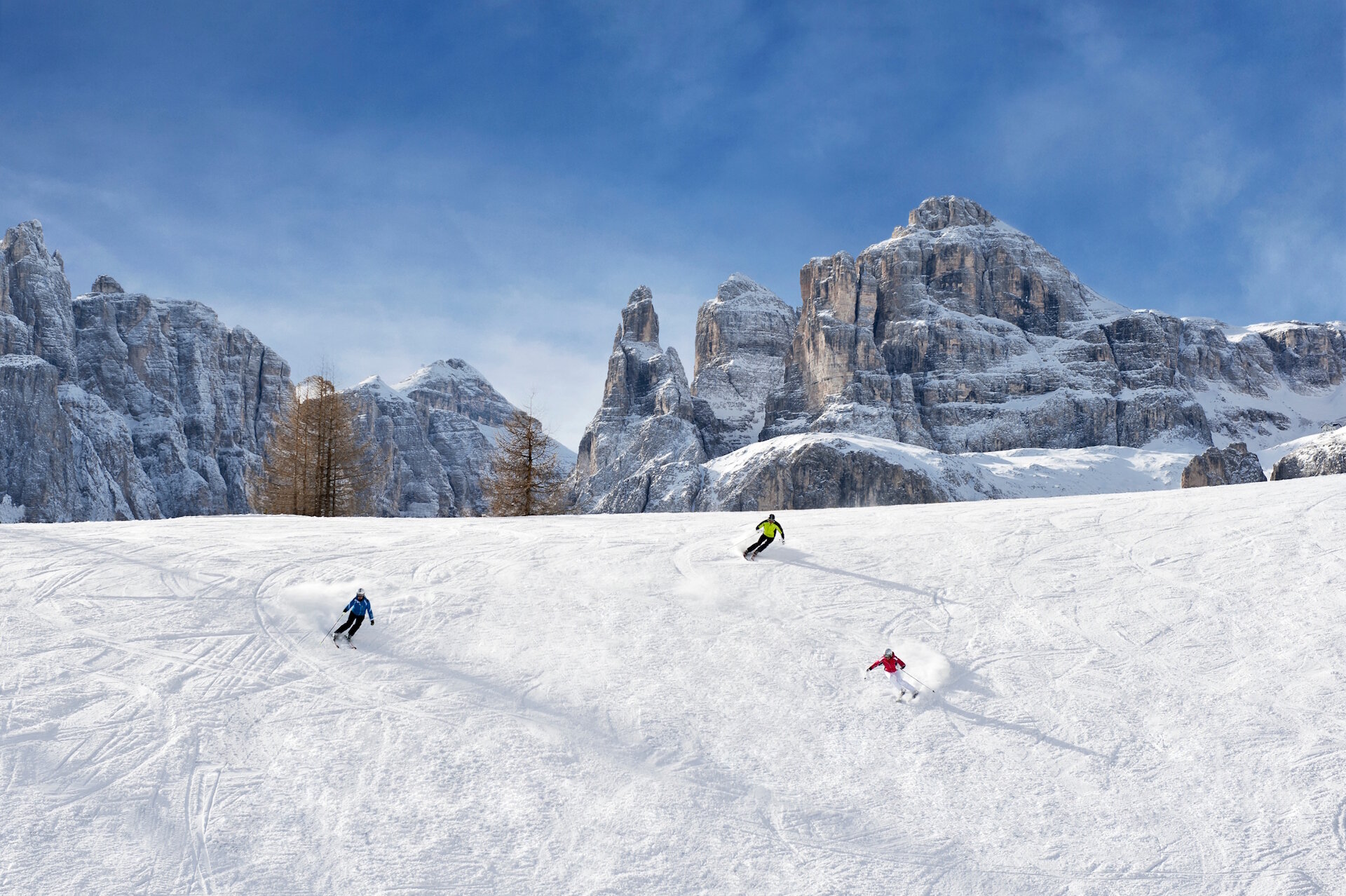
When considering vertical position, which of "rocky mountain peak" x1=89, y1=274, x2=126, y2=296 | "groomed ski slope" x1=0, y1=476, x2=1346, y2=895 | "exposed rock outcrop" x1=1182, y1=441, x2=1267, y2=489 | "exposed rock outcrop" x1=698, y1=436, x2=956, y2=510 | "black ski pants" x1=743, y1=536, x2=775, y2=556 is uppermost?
"rocky mountain peak" x1=89, y1=274, x2=126, y2=296

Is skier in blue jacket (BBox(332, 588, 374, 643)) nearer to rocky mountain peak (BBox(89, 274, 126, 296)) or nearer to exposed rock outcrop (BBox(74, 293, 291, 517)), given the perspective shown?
exposed rock outcrop (BBox(74, 293, 291, 517))

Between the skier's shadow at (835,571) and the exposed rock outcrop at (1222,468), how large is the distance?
122m

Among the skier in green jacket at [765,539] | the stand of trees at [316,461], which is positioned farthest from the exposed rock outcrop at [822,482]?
the skier in green jacket at [765,539]

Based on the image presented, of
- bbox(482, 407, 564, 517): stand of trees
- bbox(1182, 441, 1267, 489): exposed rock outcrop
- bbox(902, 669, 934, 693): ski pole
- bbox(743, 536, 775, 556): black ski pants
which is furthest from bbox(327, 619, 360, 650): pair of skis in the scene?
bbox(1182, 441, 1267, 489): exposed rock outcrop

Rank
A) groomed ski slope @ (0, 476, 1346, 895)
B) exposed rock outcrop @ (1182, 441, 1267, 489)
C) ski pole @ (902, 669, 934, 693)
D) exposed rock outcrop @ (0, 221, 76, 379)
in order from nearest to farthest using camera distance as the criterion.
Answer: groomed ski slope @ (0, 476, 1346, 895), ski pole @ (902, 669, 934, 693), exposed rock outcrop @ (1182, 441, 1267, 489), exposed rock outcrop @ (0, 221, 76, 379)

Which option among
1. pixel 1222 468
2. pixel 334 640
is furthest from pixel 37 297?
pixel 1222 468

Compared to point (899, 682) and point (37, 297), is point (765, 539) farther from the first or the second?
point (37, 297)

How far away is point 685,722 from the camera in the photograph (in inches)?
417

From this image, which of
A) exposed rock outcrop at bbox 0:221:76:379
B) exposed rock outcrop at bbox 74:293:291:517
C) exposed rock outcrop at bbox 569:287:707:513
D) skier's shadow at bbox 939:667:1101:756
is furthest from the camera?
exposed rock outcrop at bbox 74:293:291:517

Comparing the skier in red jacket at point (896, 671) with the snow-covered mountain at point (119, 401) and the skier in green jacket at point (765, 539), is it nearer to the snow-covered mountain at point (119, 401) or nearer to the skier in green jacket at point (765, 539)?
the skier in green jacket at point (765, 539)

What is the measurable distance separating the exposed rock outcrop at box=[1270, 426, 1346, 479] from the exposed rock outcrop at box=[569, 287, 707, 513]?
87.1m

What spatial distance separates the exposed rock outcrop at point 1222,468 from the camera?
384ft

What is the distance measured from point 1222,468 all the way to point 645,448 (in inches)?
3907

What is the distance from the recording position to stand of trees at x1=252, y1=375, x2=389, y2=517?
40.7 metres
